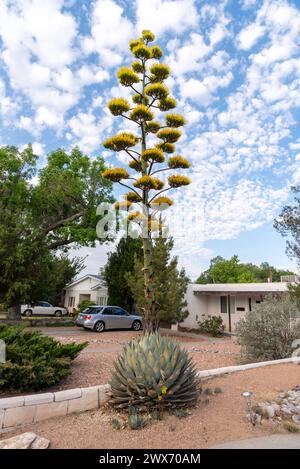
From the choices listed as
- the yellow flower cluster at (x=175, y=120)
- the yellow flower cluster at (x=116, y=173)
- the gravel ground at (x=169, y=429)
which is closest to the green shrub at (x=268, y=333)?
the gravel ground at (x=169, y=429)

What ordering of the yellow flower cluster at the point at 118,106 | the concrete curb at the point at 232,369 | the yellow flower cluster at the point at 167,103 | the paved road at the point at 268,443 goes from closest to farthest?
the paved road at the point at 268,443 → the concrete curb at the point at 232,369 → the yellow flower cluster at the point at 118,106 → the yellow flower cluster at the point at 167,103

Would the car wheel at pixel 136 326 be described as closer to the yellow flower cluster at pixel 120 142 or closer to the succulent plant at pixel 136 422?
the yellow flower cluster at pixel 120 142

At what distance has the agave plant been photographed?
15.3ft

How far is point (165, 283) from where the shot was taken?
16.0 metres

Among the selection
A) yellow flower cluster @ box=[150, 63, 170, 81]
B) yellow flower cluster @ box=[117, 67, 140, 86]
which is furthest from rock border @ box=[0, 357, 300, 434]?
yellow flower cluster @ box=[150, 63, 170, 81]

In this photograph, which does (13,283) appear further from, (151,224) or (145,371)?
(145,371)

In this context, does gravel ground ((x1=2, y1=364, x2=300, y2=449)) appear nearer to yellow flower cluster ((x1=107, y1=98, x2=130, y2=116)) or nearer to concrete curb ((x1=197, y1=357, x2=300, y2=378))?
concrete curb ((x1=197, y1=357, x2=300, y2=378))

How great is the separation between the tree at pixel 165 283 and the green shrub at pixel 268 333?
627 cm

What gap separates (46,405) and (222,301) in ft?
64.6

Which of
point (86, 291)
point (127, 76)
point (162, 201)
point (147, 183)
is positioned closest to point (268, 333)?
point (162, 201)

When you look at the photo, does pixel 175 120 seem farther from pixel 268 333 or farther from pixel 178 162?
pixel 268 333

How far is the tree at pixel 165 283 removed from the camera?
50.0 feet
